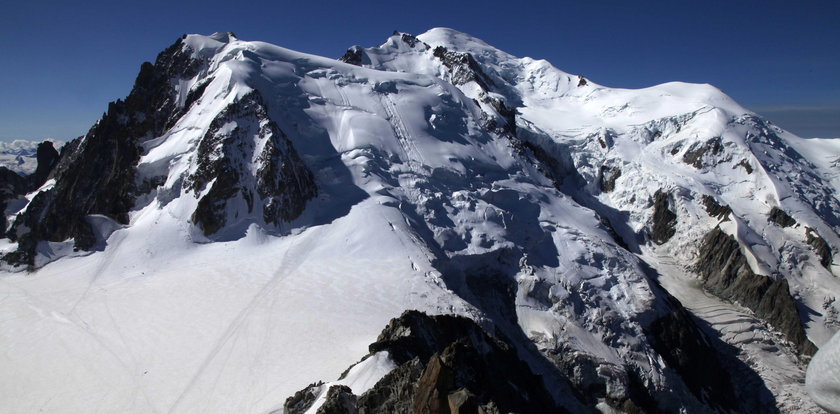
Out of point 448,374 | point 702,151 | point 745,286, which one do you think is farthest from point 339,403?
point 702,151

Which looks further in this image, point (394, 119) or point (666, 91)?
point (666, 91)

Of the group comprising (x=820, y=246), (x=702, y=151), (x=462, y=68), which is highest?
(x=462, y=68)

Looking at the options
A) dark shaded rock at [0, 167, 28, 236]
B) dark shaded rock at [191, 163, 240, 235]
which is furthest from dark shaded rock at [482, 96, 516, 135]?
dark shaded rock at [0, 167, 28, 236]

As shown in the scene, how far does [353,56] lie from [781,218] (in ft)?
188

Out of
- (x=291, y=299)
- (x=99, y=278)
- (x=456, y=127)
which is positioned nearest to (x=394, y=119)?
(x=456, y=127)

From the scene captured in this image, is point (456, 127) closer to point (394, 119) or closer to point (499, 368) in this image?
point (394, 119)

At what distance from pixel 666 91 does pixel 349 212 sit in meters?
59.9

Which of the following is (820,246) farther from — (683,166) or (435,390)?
(435,390)

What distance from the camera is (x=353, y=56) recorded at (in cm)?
7756

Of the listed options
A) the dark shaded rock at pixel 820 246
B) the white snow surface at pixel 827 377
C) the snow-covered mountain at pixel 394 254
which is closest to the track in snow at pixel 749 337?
the snow-covered mountain at pixel 394 254

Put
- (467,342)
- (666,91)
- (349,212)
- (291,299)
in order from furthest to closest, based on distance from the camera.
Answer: (666,91) < (349,212) < (291,299) < (467,342)

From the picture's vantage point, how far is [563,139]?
250ft

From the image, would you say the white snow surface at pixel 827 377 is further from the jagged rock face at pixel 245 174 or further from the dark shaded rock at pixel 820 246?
the dark shaded rock at pixel 820 246

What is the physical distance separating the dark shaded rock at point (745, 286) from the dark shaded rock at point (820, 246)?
723 cm
